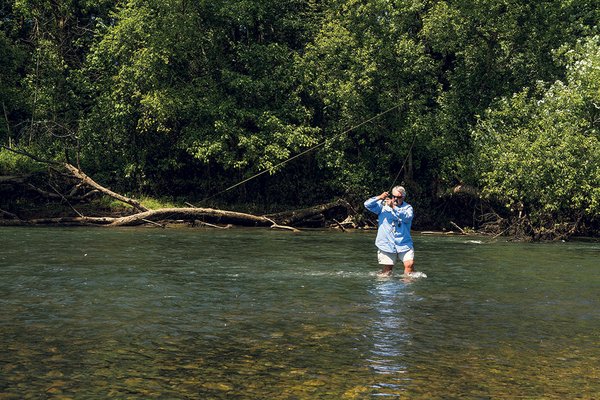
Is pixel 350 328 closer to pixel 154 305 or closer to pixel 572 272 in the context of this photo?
pixel 154 305

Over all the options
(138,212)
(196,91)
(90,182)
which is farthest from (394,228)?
(196,91)

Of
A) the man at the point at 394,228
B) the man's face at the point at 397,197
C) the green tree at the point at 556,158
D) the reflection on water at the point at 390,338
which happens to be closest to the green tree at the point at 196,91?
the green tree at the point at 556,158

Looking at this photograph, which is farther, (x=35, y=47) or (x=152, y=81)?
(x=35, y=47)

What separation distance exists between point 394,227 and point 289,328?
6.18 m

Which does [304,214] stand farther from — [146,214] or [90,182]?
[90,182]

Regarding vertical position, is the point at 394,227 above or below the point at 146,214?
below

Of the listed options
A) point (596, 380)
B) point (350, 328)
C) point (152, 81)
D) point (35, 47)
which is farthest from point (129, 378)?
point (35, 47)

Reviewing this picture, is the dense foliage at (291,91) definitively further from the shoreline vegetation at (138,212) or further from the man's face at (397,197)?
the man's face at (397,197)

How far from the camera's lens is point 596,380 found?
8.06m

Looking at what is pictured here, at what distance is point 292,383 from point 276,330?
2.83 meters

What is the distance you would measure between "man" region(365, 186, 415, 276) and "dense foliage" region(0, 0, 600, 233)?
1552 centimetres

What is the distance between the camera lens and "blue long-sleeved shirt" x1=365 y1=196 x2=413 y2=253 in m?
16.3

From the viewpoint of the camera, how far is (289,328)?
10.8 m

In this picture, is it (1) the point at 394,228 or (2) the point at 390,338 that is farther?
(1) the point at 394,228
